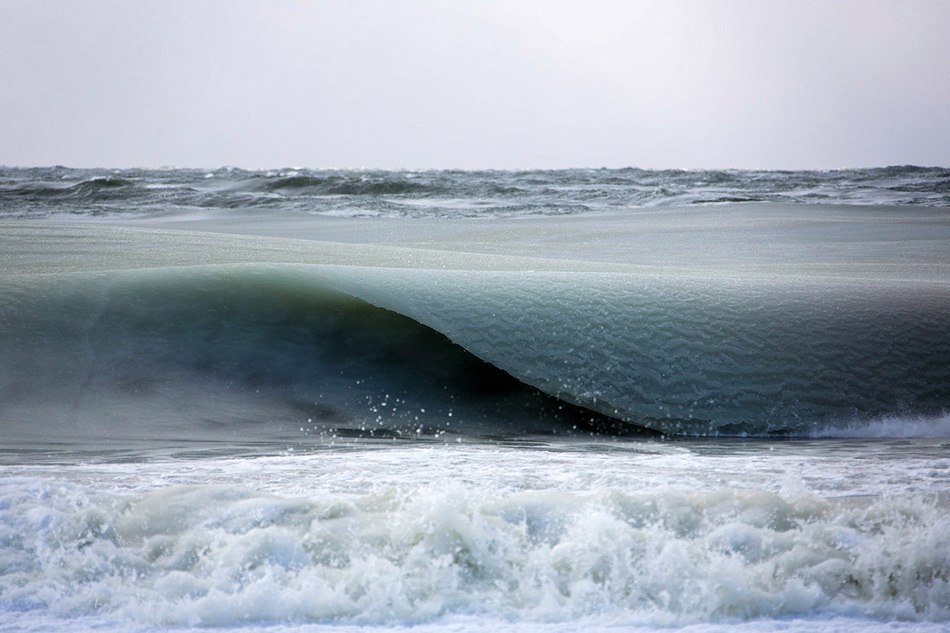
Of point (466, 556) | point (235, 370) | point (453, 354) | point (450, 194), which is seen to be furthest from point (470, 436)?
point (450, 194)

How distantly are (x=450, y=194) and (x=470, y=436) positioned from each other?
10.0 m

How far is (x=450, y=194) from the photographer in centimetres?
1270

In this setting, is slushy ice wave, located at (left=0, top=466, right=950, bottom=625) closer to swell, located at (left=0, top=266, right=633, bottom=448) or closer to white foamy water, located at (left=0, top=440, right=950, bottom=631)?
white foamy water, located at (left=0, top=440, right=950, bottom=631)

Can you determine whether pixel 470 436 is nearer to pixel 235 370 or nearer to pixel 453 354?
pixel 453 354

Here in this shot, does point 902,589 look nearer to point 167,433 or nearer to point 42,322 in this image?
point 167,433

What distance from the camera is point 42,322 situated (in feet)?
10.5

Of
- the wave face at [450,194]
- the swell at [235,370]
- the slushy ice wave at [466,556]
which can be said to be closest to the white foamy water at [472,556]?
the slushy ice wave at [466,556]

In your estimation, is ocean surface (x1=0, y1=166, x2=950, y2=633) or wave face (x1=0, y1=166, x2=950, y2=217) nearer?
ocean surface (x1=0, y1=166, x2=950, y2=633)

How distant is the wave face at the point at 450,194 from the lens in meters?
10.6

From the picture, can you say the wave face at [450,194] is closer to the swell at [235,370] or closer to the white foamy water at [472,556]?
the swell at [235,370]

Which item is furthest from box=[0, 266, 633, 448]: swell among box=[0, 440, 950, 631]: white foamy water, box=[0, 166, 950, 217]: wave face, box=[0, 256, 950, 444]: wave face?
box=[0, 166, 950, 217]: wave face

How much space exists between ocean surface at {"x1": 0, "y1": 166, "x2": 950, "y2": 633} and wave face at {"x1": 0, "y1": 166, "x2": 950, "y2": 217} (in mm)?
4825

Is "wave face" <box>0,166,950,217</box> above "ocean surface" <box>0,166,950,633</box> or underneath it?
above

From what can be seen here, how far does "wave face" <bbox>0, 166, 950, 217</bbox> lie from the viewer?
34.7ft
